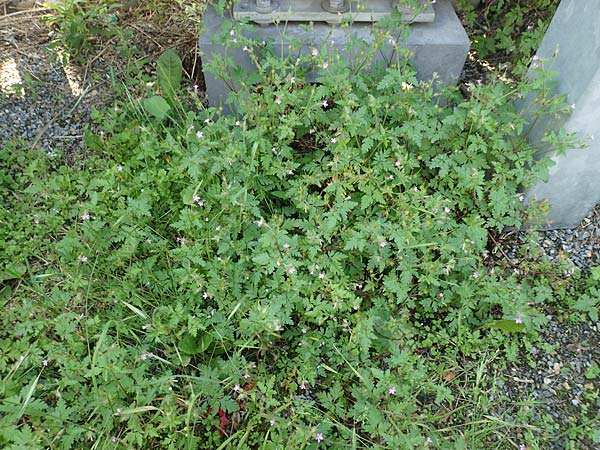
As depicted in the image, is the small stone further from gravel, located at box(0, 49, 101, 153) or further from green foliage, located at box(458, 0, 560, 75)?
gravel, located at box(0, 49, 101, 153)

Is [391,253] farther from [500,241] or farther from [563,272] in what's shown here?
[563,272]

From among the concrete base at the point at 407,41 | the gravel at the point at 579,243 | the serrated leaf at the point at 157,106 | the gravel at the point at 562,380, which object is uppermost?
the concrete base at the point at 407,41

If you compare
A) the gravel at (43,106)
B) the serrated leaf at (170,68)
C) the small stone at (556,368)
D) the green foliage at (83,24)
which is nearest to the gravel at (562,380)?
the small stone at (556,368)

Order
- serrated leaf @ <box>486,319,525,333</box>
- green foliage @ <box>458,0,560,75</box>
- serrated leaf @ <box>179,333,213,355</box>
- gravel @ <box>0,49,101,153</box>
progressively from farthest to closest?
green foliage @ <box>458,0,560,75</box>, gravel @ <box>0,49,101,153</box>, serrated leaf @ <box>486,319,525,333</box>, serrated leaf @ <box>179,333,213,355</box>

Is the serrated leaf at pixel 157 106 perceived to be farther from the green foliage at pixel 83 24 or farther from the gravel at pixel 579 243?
the gravel at pixel 579 243

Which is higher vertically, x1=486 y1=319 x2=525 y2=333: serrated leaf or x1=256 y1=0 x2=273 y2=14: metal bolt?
x1=256 y1=0 x2=273 y2=14: metal bolt

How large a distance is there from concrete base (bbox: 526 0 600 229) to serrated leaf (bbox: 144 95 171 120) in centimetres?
204

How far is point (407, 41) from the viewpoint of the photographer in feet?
9.80

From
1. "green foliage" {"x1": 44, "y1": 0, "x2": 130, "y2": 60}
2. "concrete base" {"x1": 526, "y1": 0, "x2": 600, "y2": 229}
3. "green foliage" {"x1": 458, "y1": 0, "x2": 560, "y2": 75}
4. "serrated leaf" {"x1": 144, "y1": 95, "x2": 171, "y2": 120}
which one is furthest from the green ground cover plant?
"green foliage" {"x1": 44, "y1": 0, "x2": 130, "y2": 60}

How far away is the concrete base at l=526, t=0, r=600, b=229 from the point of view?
7.63 feet

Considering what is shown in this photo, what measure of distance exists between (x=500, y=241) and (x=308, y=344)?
49.5 inches

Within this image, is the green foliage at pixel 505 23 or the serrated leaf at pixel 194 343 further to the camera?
the green foliage at pixel 505 23

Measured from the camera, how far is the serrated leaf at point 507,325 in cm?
245

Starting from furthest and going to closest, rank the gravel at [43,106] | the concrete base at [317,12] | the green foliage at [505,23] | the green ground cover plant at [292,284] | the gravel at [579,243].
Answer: the green foliage at [505,23]
the gravel at [43,106]
the concrete base at [317,12]
the gravel at [579,243]
the green ground cover plant at [292,284]
